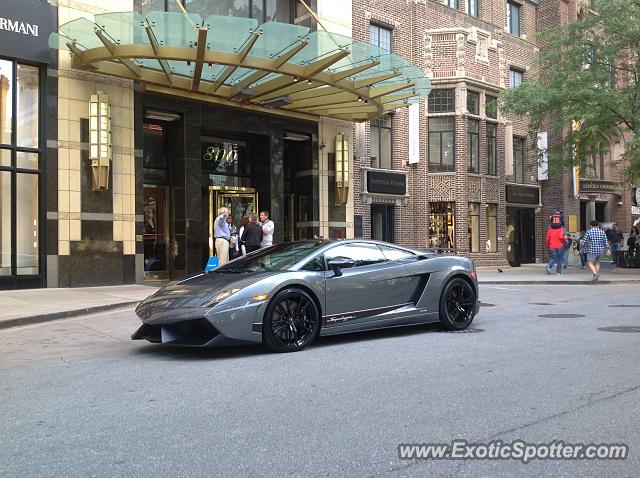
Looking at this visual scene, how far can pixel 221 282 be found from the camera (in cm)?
664

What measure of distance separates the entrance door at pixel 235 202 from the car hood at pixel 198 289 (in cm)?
1151

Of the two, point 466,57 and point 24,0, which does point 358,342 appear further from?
point 466,57

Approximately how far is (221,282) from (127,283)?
956 centimetres

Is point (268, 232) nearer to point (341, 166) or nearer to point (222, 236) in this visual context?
point (222, 236)

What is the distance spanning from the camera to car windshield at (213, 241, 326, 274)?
7199mm

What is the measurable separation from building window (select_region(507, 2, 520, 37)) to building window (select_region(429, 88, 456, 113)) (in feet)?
19.5

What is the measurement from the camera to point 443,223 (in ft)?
78.2

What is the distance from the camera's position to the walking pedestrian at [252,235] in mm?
14188

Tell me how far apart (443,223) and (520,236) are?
589 centimetres

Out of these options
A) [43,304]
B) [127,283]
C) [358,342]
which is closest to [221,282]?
[358,342]

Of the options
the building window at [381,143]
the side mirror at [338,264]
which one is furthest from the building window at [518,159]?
the side mirror at [338,264]

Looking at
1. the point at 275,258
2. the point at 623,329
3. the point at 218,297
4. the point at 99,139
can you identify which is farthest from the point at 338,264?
the point at 99,139

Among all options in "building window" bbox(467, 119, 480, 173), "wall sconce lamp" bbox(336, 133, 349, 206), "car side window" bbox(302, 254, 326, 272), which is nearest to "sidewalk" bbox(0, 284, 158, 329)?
"car side window" bbox(302, 254, 326, 272)

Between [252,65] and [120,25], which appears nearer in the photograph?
[120,25]
